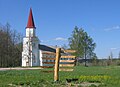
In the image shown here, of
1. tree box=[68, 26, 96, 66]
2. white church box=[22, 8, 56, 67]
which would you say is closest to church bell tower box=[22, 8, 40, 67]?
white church box=[22, 8, 56, 67]

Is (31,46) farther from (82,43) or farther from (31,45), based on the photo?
(82,43)

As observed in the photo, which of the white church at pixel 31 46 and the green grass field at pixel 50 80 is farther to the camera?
the white church at pixel 31 46

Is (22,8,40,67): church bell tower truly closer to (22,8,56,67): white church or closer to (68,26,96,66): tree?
(22,8,56,67): white church

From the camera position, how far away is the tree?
3570 inches

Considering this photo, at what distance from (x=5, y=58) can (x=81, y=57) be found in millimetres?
23479

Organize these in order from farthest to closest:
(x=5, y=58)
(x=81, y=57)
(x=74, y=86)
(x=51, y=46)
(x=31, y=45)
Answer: (x=51, y=46)
(x=31, y=45)
(x=81, y=57)
(x=5, y=58)
(x=74, y=86)

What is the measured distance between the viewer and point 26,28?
100000 millimetres

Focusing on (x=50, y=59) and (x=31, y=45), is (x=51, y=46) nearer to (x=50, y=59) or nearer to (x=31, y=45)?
(x=31, y=45)

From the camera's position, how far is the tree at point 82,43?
3570 inches

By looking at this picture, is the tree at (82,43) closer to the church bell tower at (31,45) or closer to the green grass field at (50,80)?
the church bell tower at (31,45)

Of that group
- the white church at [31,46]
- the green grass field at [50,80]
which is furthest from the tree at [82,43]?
the green grass field at [50,80]

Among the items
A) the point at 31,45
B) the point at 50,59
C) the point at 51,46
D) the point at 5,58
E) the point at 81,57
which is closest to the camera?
the point at 50,59

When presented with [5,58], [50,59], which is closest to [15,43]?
[5,58]

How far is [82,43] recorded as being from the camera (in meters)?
91.9
